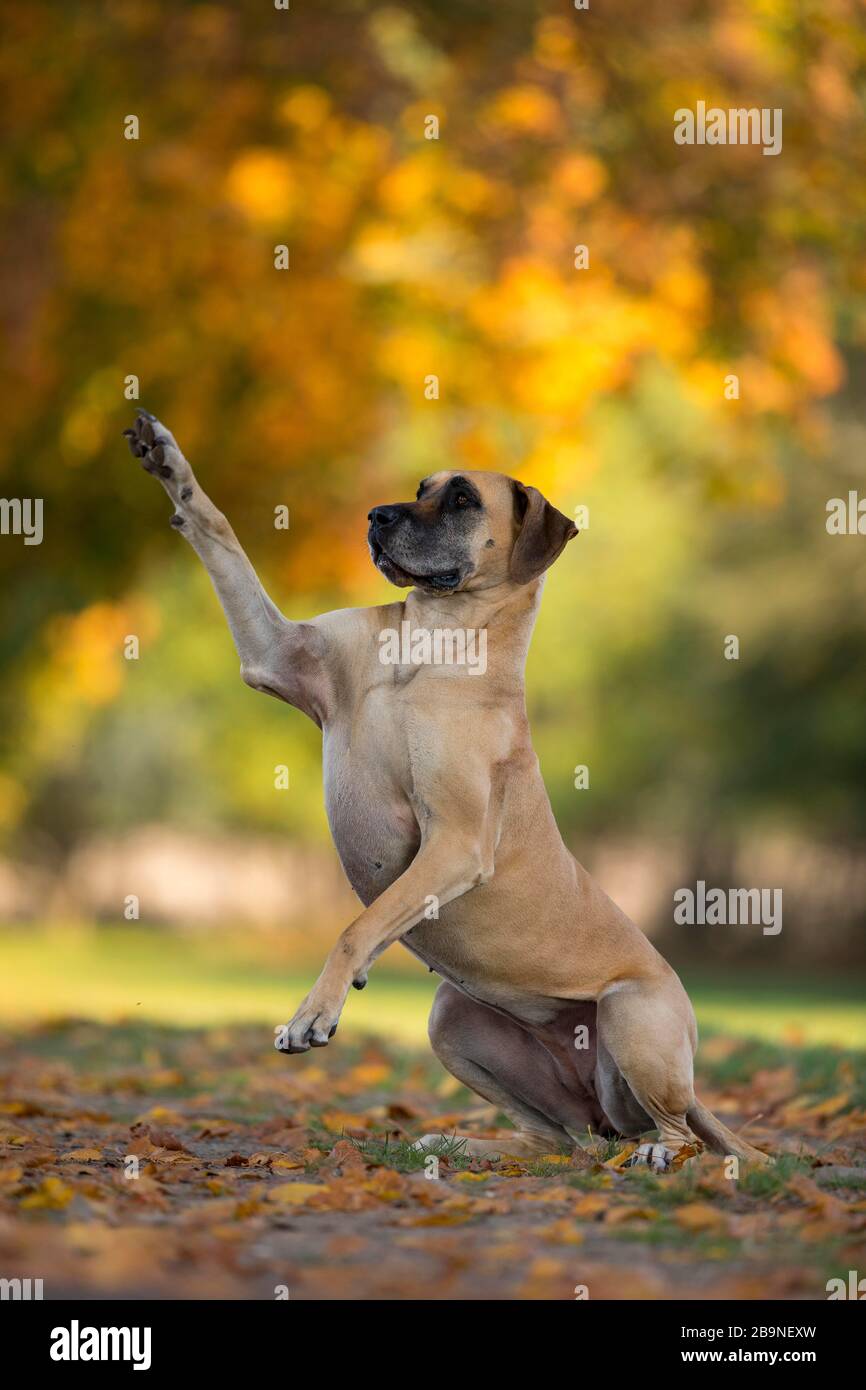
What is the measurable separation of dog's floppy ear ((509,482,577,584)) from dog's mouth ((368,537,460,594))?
225 mm

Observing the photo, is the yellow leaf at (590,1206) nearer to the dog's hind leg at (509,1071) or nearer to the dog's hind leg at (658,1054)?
the dog's hind leg at (658,1054)

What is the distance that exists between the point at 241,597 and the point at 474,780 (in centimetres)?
101

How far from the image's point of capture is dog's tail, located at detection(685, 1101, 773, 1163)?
214 inches

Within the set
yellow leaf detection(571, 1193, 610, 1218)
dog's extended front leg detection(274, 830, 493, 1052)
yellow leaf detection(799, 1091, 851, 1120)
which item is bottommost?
yellow leaf detection(571, 1193, 610, 1218)

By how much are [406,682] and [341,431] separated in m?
9.63

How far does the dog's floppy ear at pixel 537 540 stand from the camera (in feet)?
18.0

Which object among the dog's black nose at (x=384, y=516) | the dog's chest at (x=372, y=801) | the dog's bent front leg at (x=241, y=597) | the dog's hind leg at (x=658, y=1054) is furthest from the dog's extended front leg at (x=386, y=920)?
the dog's black nose at (x=384, y=516)

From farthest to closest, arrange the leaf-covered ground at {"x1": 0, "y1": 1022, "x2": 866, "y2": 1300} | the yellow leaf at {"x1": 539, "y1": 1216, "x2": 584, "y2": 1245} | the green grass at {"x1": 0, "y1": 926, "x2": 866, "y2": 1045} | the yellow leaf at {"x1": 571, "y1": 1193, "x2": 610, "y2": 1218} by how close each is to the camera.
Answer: the green grass at {"x1": 0, "y1": 926, "x2": 866, "y2": 1045} → the yellow leaf at {"x1": 571, "y1": 1193, "x2": 610, "y2": 1218} → the yellow leaf at {"x1": 539, "y1": 1216, "x2": 584, "y2": 1245} → the leaf-covered ground at {"x1": 0, "y1": 1022, "x2": 866, "y2": 1300}

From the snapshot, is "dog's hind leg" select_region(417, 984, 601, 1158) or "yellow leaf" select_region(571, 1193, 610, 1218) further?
"dog's hind leg" select_region(417, 984, 601, 1158)

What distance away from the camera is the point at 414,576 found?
545cm

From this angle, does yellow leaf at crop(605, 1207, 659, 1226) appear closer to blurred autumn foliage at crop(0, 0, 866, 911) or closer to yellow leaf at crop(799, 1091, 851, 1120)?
yellow leaf at crop(799, 1091, 851, 1120)

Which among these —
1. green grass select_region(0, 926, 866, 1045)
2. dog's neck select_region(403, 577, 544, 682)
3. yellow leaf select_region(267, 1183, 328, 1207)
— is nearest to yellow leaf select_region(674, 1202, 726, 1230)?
yellow leaf select_region(267, 1183, 328, 1207)

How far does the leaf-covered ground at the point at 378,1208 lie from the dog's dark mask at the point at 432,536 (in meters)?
1.87

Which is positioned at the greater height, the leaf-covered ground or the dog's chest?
the dog's chest
